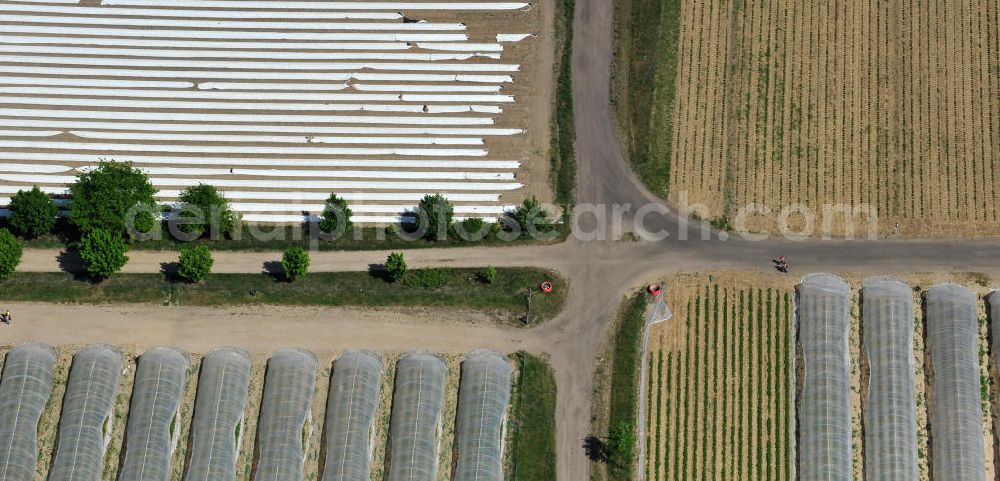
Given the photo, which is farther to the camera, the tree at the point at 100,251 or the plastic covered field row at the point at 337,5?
the plastic covered field row at the point at 337,5

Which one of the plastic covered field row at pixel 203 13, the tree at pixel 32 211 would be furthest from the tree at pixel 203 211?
the plastic covered field row at pixel 203 13

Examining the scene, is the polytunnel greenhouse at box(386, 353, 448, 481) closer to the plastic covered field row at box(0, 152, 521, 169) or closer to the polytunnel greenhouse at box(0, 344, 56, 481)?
the plastic covered field row at box(0, 152, 521, 169)

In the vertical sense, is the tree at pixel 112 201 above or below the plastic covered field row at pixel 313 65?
below

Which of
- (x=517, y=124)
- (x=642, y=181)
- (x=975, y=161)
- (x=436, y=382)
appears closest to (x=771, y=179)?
(x=642, y=181)

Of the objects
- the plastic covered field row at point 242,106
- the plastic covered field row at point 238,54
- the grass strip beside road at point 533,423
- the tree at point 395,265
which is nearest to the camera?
the grass strip beside road at point 533,423

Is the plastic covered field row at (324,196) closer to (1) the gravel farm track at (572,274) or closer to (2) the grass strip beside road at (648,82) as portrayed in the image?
(1) the gravel farm track at (572,274)

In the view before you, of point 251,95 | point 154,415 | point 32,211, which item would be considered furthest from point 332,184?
point 32,211

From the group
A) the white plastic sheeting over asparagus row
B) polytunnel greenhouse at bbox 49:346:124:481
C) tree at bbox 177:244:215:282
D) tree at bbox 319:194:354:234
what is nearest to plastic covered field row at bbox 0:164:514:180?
the white plastic sheeting over asparagus row

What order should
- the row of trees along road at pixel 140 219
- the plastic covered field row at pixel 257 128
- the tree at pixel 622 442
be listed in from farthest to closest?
the plastic covered field row at pixel 257 128 < the row of trees along road at pixel 140 219 < the tree at pixel 622 442
